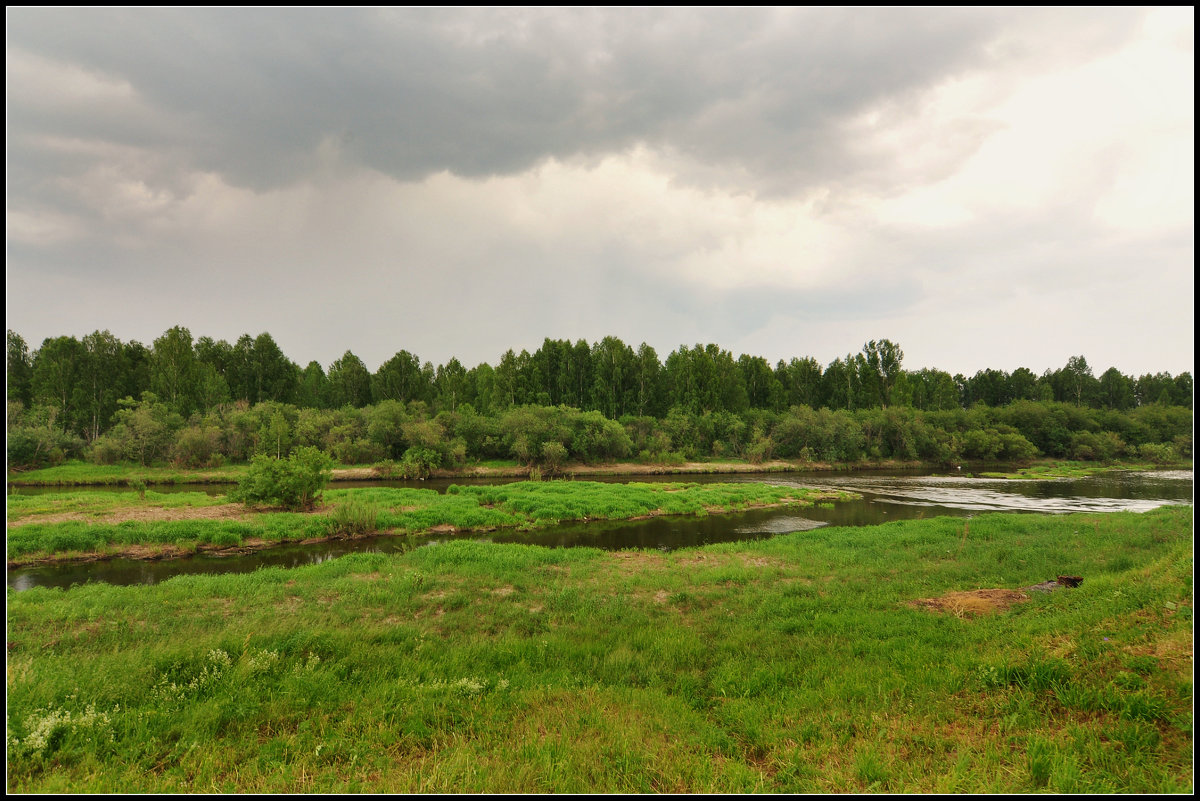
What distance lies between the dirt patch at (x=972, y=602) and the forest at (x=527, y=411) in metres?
47.5

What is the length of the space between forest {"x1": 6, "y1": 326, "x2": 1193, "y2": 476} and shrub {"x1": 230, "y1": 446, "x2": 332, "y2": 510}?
23.6m

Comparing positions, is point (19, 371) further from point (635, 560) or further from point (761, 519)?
point (761, 519)

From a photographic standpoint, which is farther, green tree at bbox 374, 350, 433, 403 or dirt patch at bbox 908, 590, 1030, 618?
green tree at bbox 374, 350, 433, 403

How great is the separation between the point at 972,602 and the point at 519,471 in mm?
49812

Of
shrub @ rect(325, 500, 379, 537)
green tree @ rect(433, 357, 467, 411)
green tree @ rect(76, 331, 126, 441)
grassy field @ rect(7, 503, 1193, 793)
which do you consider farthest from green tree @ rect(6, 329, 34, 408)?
grassy field @ rect(7, 503, 1193, 793)

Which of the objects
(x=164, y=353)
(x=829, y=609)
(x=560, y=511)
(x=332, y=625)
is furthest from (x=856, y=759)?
(x=164, y=353)

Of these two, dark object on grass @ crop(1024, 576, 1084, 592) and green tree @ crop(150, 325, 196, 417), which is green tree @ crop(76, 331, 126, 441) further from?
dark object on grass @ crop(1024, 576, 1084, 592)

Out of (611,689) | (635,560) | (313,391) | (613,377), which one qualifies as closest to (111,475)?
Result: (313,391)

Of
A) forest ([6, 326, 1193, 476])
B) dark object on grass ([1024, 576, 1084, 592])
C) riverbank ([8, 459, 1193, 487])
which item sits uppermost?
forest ([6, 326, 1193, 476])

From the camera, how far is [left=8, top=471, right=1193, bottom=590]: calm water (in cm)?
1747

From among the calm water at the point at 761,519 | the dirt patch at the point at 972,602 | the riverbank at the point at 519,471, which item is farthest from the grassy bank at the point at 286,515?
the dirt patch at the point at 972,602

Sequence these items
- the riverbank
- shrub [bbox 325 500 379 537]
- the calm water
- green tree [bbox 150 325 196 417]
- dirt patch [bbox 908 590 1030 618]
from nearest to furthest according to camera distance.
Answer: dirt patch [bbox 908 590 1030 618] < the calm water < shrub [bbox 325 500 379 537] < the riverbank < green tree [bbox 150 325 196 417]

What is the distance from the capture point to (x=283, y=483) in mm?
25438

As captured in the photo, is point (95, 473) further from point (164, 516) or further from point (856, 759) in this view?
point (856, 759)
